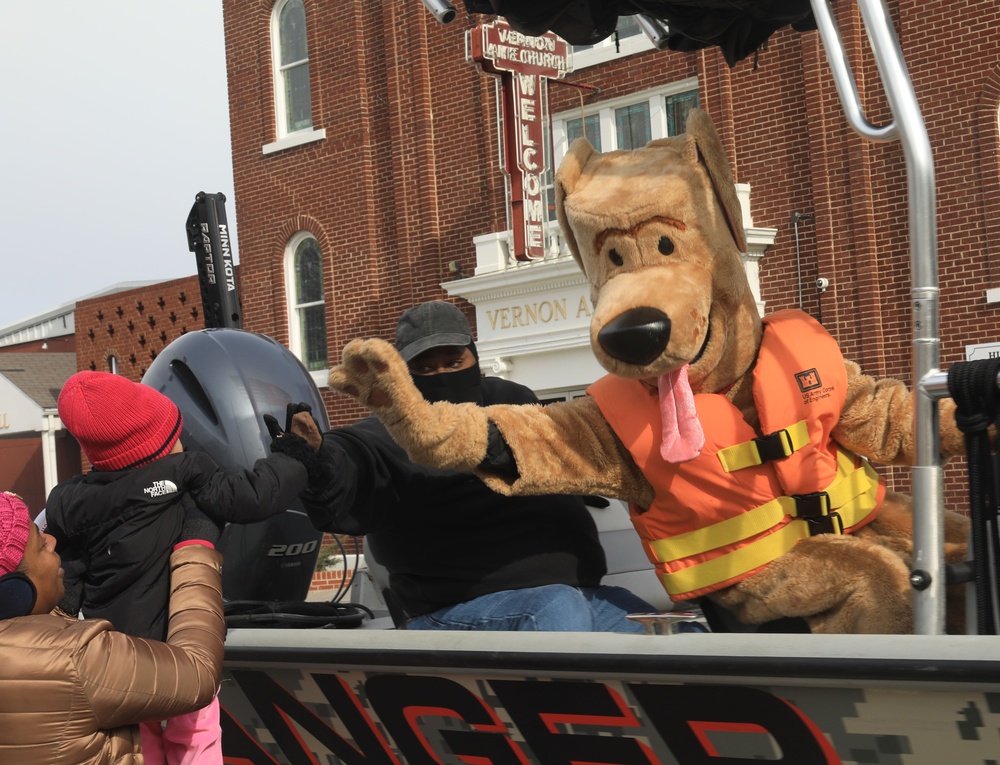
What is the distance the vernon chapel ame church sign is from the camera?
541 inches

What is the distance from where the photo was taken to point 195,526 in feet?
10.3

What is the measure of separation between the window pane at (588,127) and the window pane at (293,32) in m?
4.44

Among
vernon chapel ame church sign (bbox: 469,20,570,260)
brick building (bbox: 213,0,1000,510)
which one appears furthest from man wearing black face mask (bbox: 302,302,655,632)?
vernon chapel ame church sign (bbox: 469,20,570,260)

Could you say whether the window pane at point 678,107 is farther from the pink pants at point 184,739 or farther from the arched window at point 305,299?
the pink pants at point 184,739

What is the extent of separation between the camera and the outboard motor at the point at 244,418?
16.6 ft

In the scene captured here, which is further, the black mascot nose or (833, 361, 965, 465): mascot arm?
(833, 361, 965, 465): mascot arm

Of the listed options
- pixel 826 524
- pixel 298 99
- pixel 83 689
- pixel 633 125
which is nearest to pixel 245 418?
pixel 826 524

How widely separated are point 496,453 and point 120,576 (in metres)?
0.97

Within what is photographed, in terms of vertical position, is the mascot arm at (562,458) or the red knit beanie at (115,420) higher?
the red knit beanie at (115,420)

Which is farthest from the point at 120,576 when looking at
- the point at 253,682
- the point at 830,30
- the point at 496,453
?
the point at 830,30

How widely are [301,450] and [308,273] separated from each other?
1430cm

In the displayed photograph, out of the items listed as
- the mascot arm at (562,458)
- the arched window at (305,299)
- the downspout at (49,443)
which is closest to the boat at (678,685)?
the mascot arm at (562,458)

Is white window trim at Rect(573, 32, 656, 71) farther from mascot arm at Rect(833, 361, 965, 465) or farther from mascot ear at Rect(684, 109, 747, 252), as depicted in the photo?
mascot arm at Rect(833, 361, 965, 465)

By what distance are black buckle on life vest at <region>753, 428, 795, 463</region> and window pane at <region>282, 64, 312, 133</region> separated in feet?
48.7
